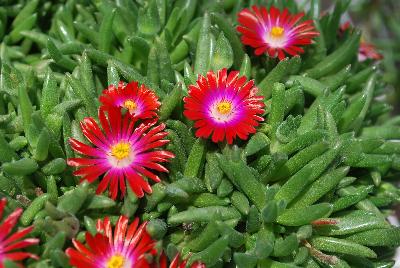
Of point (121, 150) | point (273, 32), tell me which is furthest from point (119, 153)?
point (273, 32)

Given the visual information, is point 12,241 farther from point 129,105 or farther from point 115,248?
point 129,105

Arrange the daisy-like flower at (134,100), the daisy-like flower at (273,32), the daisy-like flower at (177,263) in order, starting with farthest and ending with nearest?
the daisy-like flower at (273,32) < the daisy-like flower at (134,100) < the daisy-like flower at (177,263)

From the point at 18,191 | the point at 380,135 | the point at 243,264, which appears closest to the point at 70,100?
the point at 18,191

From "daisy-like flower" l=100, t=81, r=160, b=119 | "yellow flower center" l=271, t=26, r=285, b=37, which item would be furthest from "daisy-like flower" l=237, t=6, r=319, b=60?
"daisy-like flower" l=100, t=81, r=160, b=119

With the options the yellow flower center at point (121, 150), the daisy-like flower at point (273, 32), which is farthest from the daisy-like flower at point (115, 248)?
the daisy-like flower at point (273, 32)

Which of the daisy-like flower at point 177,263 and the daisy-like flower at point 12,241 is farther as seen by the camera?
the daisy-like flower at point 177,263

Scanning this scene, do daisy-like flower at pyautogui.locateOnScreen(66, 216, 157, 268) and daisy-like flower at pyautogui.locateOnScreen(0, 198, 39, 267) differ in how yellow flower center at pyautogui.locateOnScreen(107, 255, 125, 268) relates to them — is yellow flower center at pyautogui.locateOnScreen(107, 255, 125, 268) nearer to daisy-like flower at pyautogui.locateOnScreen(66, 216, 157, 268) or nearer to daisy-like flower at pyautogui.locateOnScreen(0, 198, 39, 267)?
daisy-like flower at pyautogui.locateOnScreen(66, 216, 157, 268)

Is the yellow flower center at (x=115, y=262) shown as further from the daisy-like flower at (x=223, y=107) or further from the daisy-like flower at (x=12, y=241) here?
the daisy-like flower at (x=223, y=107)
